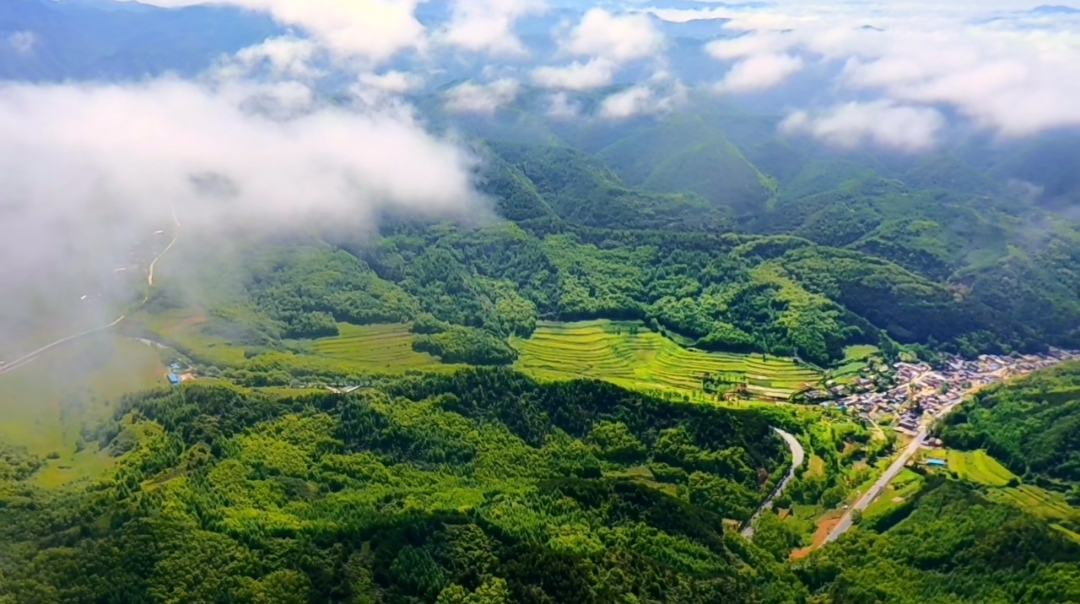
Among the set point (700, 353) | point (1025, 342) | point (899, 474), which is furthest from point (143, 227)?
point (1025, 342)

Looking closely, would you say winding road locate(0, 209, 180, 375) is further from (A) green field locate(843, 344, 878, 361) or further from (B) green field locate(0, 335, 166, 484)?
(A) green field locate(843, 344, 878, 361)

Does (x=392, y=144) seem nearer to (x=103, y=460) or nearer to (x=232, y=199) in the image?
(x=232, y=199)

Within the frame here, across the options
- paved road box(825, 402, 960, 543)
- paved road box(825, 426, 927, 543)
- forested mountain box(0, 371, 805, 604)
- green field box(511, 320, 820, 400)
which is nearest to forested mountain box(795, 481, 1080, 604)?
paved road box(825, 426, 927, 543)

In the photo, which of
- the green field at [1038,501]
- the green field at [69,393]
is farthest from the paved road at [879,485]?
the green field at [69,393]

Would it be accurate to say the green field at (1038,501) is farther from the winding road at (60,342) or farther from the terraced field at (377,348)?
the winding road at (60,342)

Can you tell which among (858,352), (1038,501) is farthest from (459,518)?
(858,352)

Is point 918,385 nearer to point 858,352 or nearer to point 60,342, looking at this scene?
point 858,352

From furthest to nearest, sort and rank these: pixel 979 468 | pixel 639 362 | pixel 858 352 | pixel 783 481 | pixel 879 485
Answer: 1. pixel 858 352
2. pixel 639 362
3. pixel 979 468
4. pixel 879 485
5. pixel 783 481
